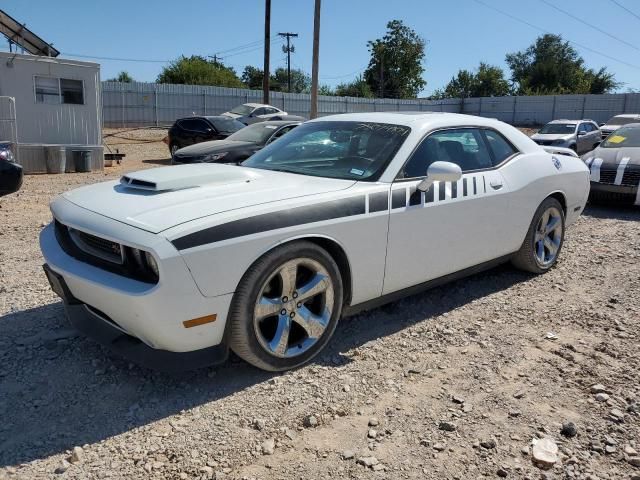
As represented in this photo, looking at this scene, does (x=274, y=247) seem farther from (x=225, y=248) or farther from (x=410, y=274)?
(x=410, y=274)

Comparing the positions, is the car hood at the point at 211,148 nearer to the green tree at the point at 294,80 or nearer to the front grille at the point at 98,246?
the front grille at the point at 98,246

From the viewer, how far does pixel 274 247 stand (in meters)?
2.90

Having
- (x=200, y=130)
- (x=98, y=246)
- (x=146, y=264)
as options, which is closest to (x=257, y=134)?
(x=200, y=130)

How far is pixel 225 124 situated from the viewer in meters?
16.6

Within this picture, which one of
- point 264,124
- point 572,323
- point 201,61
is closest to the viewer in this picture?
point 572,323

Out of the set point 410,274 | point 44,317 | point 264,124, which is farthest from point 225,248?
point 264,124

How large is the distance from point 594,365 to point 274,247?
2.10 metres

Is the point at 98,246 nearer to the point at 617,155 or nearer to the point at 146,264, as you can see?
the point at 146,264

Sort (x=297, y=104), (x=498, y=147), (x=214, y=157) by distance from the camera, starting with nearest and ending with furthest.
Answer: (x=498, y=147) < (x=214, y=157) < (x=297, y=104)

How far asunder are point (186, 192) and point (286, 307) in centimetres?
87

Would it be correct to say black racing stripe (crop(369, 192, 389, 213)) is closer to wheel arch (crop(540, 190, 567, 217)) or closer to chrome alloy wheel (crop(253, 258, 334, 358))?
chrome alloy wheel (crop(253, 258, 334, 358))

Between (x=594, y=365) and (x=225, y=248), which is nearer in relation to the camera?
(x=225, y=248)

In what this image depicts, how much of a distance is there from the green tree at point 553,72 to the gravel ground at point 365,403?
60.7 m

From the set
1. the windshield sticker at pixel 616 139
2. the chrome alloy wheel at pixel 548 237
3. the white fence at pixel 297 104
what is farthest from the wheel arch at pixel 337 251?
the white fence at pixel 297 104
